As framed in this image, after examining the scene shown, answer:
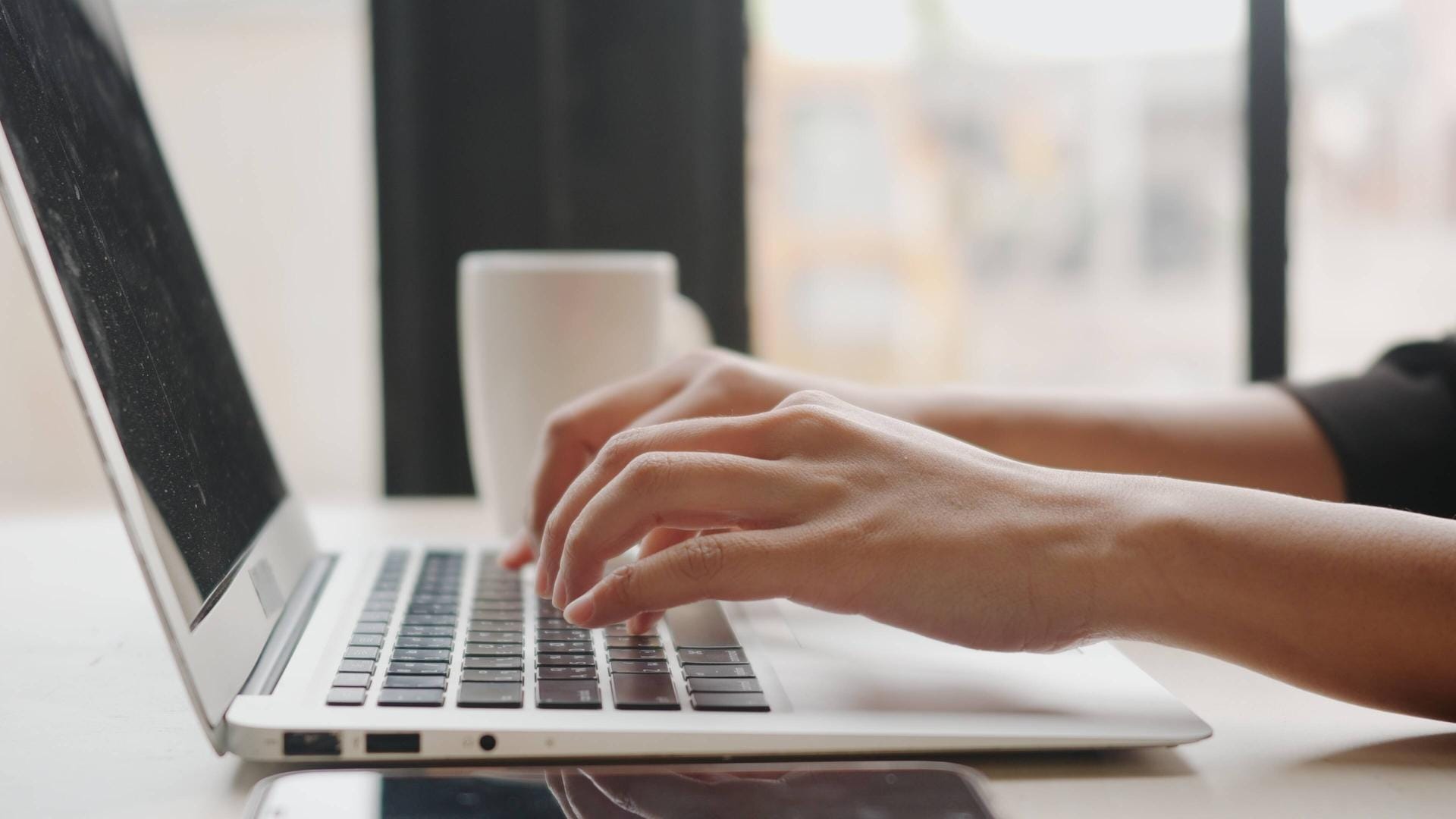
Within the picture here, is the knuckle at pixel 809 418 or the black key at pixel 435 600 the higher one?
the knuckle at pixel 809 418

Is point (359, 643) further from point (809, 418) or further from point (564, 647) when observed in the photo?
point (809, 418)

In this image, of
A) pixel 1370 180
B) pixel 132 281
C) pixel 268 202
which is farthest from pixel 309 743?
pixel 268 202

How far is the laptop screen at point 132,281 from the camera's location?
15.1 inches

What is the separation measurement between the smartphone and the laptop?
2 centimetres

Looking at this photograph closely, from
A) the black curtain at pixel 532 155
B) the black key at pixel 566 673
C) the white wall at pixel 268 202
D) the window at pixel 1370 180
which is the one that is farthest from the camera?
the white wall at pixel 268 202

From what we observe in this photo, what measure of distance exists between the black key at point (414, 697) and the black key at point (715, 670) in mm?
98

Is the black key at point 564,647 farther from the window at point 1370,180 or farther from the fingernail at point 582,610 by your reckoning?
the window at point 1370,180

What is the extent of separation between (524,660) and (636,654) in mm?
49

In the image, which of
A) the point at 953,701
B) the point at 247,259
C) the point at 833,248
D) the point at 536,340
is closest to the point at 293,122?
the point at 247,259

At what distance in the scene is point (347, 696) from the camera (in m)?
0.40

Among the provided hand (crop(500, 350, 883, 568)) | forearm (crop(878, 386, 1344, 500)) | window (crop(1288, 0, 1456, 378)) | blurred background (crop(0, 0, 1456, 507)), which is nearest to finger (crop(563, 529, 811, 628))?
hand (crop(500, 350, 883, 568))

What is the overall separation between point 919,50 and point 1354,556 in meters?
1.60

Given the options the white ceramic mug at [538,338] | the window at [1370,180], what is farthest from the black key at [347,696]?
the window at [1370,180]

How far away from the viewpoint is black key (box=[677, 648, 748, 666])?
Answer: 47 cm
